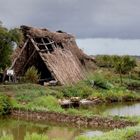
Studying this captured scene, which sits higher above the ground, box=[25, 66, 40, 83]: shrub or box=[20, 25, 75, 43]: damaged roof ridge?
box=[20, 25, 75, 43]: damaged roof ridge

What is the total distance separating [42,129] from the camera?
79.8 ft

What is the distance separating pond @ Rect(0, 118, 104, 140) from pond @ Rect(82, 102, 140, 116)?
7.06m

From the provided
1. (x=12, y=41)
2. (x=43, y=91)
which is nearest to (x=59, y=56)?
(x=12, y=41)

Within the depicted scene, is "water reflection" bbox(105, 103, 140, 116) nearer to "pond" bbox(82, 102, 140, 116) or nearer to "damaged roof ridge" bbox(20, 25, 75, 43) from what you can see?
"pond" bbox(82, 102, 140, 116)

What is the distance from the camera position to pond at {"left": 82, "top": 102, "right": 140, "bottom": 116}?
32675mm

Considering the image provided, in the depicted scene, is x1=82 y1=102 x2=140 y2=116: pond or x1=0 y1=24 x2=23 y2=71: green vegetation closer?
x1=82 y1=102 x2=140 y2=116: pond

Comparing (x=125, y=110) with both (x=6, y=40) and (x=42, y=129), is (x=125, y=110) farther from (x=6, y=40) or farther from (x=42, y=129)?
(x=42, y=129)

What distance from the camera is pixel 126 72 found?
61.2 meters

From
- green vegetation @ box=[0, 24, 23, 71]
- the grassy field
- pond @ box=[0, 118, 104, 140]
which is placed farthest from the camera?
green vegetation @ box=[0, 24, 23, 71]

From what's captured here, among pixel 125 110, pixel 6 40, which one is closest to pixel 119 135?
pixel 125 110

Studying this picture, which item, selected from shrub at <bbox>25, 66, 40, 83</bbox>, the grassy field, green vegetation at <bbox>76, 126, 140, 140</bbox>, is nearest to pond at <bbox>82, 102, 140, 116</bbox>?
the grassy field

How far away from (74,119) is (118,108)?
980 centimetres

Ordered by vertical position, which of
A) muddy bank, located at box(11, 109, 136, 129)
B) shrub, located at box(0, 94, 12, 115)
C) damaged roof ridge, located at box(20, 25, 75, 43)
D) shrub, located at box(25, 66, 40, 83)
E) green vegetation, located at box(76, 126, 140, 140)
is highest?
damaged roof ridge, located at box(20, 25, 75, 43)

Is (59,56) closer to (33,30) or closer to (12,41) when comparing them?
(33,30)
